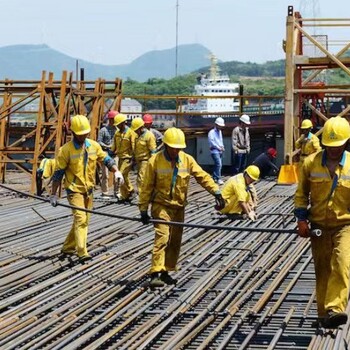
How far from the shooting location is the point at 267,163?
21.7m

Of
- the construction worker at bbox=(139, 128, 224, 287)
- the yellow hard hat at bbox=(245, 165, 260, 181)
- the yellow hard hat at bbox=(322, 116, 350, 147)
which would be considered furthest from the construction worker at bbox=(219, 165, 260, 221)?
the yellow hard hat at bbox=(322, 116, 350, 147)

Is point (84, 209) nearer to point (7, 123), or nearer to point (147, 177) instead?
point (147, 177)

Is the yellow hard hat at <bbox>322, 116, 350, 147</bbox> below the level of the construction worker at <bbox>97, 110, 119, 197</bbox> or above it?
above

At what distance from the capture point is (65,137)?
19031mm

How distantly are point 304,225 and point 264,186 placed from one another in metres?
12.1

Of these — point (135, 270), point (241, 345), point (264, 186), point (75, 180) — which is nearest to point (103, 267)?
point (135, 270)

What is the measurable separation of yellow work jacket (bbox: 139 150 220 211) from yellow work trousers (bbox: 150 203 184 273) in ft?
0.27

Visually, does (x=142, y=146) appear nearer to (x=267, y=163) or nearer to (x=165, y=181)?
(x=267, y=163)

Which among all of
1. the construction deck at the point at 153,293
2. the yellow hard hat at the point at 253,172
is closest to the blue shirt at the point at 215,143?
the construction deck at the point at 153,293

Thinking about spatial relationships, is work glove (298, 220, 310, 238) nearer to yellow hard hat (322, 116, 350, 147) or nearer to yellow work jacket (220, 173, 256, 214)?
yellow hard hat (322, 116, 350, 147)

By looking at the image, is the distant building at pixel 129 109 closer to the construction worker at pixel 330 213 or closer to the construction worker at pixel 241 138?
the construction worker at pixel 241 138

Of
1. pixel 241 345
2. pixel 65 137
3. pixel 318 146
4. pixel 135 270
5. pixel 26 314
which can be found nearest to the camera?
pixel 241 345

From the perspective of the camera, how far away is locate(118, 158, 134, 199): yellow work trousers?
1653 centimetres

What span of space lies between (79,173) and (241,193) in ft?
10.9
